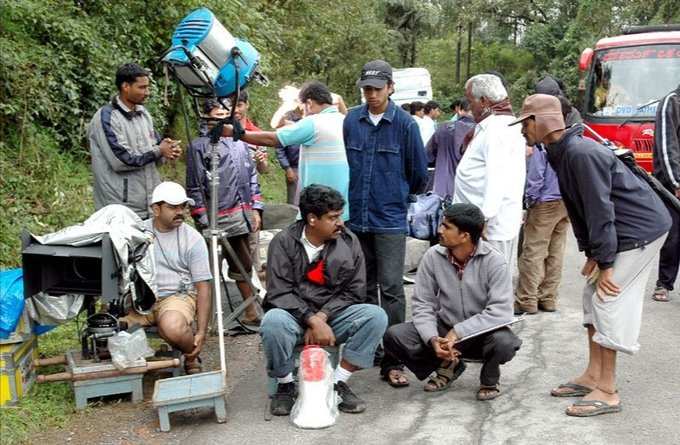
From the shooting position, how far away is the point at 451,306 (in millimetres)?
4812

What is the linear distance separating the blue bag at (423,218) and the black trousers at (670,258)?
2.20m

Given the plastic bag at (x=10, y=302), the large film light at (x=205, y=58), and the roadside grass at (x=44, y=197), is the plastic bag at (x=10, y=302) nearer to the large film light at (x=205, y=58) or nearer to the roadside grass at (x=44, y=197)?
the roadside grass at (x=44, y=197)

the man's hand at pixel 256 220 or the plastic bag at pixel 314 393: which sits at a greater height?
the man's hand at pixel 256 220

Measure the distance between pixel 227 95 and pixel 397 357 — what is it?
6.47ft

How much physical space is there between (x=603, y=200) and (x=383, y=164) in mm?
1520

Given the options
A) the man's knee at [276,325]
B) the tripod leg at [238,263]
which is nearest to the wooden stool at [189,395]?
the man's knee at [276,325]

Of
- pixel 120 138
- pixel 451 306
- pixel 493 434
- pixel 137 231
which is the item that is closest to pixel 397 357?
pixel 451 306

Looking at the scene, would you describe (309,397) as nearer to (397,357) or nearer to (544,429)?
(397,357)

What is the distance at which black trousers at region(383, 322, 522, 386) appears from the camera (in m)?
4.64

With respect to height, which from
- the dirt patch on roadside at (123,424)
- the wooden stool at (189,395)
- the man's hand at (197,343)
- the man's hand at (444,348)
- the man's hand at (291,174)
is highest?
the man's hand at (291,174)

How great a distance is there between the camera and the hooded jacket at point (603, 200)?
4.25 meters

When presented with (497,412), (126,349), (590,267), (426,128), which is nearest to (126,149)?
(126,349)

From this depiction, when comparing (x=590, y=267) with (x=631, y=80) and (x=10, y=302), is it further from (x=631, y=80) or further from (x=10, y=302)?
(x=631, y=80)

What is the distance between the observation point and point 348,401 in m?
4.66
